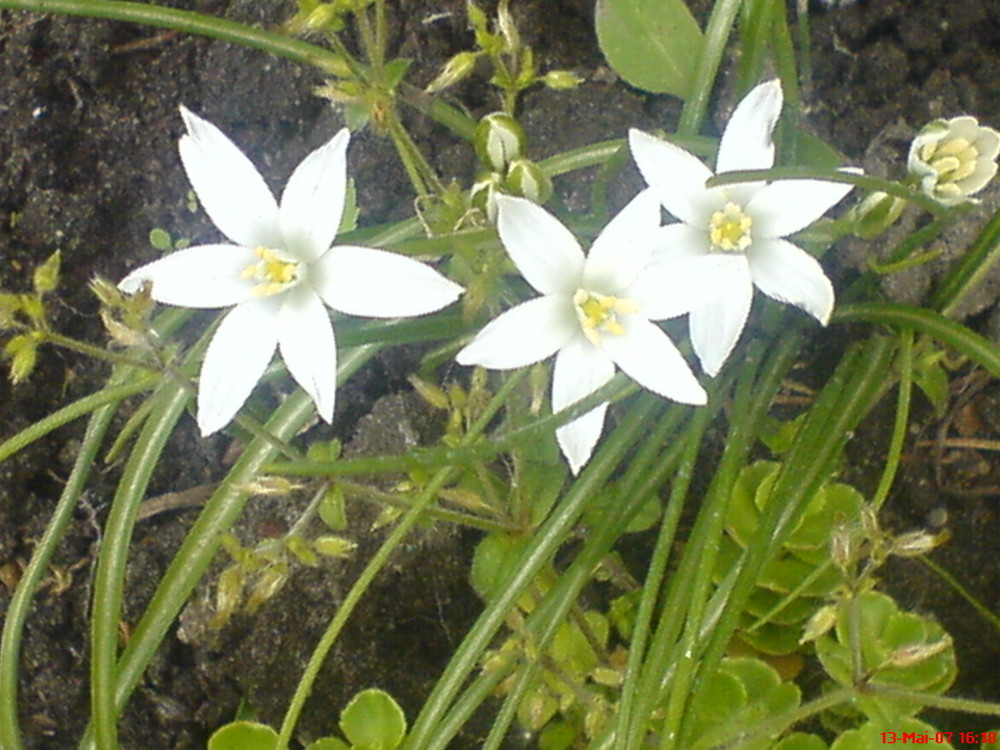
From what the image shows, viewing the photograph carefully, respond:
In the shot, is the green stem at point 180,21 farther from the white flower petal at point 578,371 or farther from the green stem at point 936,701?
the green stem at point 936,701

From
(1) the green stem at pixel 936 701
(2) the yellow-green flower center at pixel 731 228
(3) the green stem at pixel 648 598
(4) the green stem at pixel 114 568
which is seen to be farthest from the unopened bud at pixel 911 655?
(4) the green stem at pixel 114 568

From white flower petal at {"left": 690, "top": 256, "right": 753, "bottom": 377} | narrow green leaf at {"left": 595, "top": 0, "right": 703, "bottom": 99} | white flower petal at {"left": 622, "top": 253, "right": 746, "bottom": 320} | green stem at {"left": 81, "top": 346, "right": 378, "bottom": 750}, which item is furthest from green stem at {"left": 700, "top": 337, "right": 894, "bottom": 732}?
green stem at {"left": 81, "top": 346, "right": 378, "bottom": 750}

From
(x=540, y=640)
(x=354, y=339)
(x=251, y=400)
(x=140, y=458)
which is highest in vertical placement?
(x=354, y=339)

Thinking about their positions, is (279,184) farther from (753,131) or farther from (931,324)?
(931,324)

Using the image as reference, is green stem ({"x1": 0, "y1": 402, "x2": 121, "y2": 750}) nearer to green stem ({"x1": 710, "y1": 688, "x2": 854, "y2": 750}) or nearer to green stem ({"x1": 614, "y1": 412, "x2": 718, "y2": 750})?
green stem ({"x1": 614, "y1": 412, "x2": 718, "y2": 750})

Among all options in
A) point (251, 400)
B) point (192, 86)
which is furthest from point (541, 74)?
point (251, 400)

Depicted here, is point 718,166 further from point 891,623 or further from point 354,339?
point 891,623

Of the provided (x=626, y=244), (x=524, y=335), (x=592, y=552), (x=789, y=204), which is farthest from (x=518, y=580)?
(x=789, y=204)
